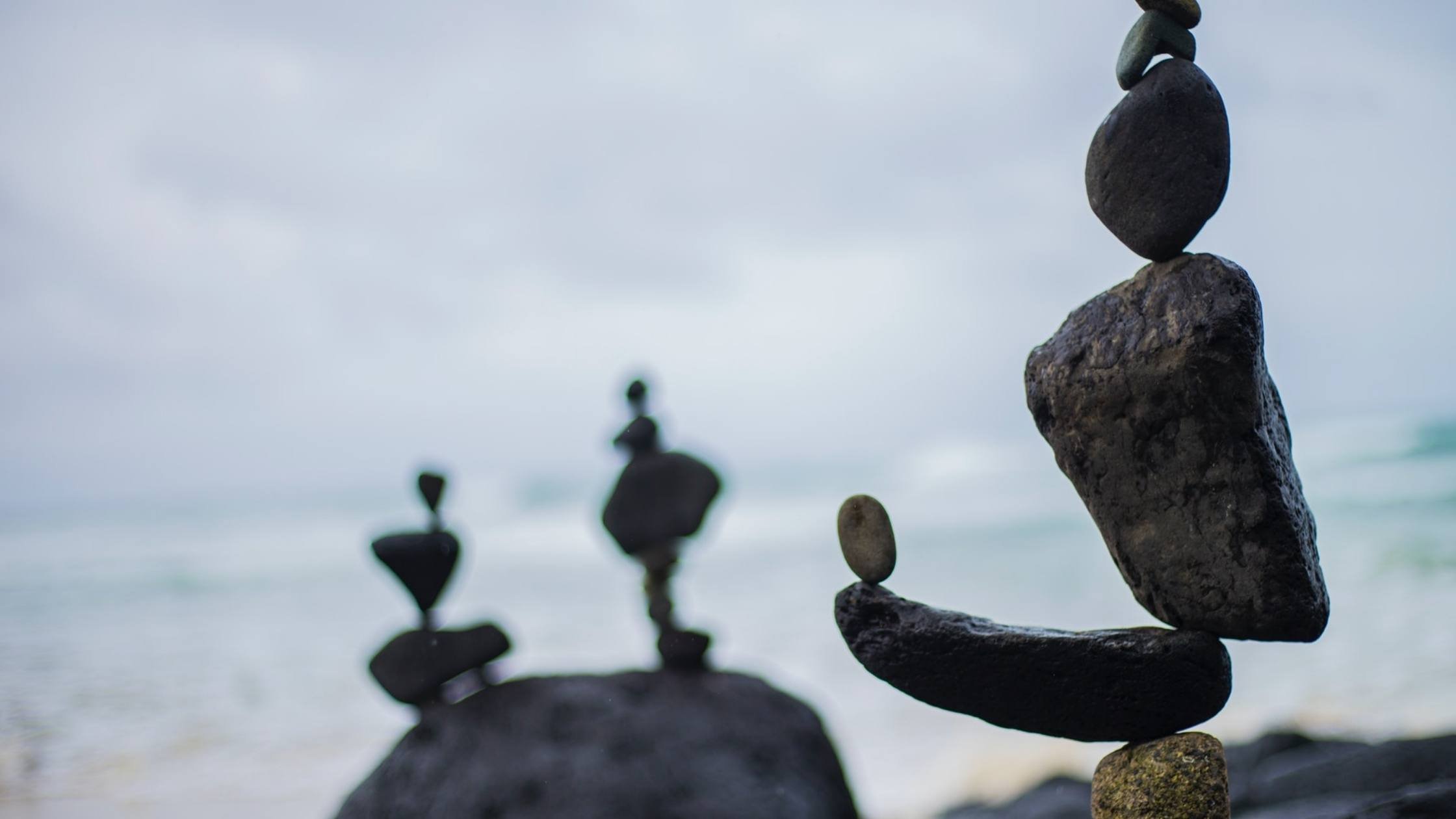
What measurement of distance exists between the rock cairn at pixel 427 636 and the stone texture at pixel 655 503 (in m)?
0.58

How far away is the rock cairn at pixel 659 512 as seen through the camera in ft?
11.4

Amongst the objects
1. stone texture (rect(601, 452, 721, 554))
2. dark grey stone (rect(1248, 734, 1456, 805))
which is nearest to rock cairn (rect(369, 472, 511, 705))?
stone texture (rect(601, 452, 721, 554))

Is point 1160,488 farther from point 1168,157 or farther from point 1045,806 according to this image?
point 1045,806

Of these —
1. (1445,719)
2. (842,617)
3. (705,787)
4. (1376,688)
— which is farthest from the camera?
(1376,688)

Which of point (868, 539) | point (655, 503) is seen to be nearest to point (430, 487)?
point (655, 503)

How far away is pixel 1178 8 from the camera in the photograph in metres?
2.10

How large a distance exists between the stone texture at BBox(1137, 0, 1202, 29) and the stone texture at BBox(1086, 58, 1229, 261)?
0.36 ft

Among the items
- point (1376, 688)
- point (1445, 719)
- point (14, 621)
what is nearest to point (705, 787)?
point (1445, 719)

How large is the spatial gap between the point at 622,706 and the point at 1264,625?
213 centimetres

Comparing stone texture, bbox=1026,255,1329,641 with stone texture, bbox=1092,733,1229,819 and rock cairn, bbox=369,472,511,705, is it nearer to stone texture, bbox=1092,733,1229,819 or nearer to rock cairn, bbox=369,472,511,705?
stone texture, bbox=1092,733,1229,819

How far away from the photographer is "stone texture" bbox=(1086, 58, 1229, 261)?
6.63 ft

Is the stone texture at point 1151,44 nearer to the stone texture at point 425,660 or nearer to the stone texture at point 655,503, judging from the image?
the stone texture at point 655,503

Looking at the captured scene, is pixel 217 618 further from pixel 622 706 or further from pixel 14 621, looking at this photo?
pixel 622 706

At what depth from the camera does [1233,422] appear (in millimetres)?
→ 1922
